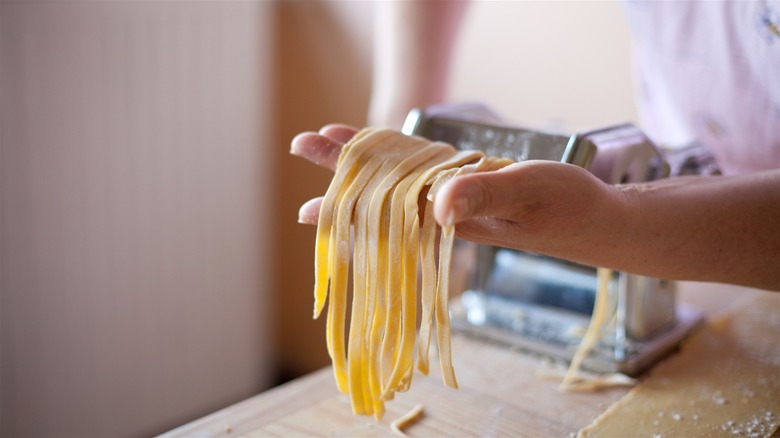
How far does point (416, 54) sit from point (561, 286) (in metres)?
0.45

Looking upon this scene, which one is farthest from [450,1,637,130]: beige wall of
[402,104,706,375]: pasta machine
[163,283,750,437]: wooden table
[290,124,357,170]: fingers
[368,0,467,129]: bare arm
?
[290,124,357,170]: fingers

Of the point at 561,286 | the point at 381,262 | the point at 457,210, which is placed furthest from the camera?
the point at 561,286

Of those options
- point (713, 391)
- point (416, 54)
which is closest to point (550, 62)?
point (416, 54)

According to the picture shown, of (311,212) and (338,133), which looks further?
(338,133)

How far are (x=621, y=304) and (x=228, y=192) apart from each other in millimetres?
1386

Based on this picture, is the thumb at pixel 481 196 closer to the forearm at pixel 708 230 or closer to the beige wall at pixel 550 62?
the forearm at pixel 708 230

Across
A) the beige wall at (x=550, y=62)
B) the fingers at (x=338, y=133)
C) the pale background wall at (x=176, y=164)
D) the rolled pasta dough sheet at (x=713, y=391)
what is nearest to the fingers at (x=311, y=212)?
the fingers at (x=338, y=133)

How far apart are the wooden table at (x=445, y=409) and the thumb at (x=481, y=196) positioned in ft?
1.13

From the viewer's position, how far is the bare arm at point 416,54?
1268 mm

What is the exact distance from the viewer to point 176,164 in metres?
2.01

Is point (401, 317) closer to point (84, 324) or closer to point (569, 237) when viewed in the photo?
point (569, 237)

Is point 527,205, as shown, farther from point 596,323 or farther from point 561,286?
point 561,286

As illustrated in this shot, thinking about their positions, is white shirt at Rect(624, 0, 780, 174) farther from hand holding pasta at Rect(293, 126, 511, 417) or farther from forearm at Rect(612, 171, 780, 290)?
hand holding pasta at Rect(293, 126, 511, 417)

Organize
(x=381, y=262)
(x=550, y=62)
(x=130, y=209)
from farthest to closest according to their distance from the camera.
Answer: (x=130, y=209) → (x=550, y=62) → (x=381, y=262)
